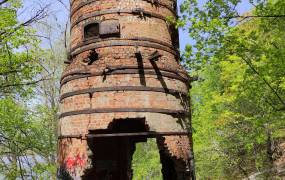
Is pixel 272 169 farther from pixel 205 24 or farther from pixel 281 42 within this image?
pixel 205 24

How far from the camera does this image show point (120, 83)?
829 centimetres

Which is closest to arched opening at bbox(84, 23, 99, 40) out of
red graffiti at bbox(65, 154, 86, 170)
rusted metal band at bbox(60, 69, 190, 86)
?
rusted metal band at bbox(60, 69, 190, 86)

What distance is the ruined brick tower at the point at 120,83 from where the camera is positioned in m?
8.22

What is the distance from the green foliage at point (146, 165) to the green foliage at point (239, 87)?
4.22 metres

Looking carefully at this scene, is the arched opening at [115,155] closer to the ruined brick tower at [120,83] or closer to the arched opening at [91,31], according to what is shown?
the ruined brick tower at [120,83]

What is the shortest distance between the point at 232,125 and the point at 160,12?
11108mm

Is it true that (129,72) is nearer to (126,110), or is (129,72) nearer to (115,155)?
(126,110)

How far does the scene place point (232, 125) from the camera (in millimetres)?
18578

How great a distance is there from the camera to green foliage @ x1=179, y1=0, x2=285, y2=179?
31.2ft

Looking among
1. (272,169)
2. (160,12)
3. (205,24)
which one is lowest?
(272,169)

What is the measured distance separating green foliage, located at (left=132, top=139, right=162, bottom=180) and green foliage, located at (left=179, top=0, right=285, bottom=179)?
4.22m

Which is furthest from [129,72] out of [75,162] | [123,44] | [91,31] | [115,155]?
[115,155]

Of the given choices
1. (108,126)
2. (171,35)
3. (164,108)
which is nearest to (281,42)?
(171,35)

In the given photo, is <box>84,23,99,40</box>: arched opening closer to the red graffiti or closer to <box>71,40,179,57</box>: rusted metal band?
<box>71,40,179,57</box>: rusted metal band
